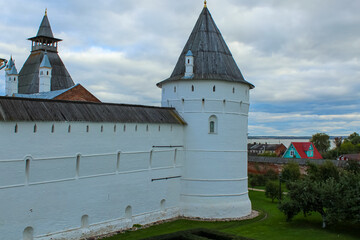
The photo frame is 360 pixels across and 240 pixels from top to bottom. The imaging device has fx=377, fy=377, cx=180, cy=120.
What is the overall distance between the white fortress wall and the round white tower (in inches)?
36.9

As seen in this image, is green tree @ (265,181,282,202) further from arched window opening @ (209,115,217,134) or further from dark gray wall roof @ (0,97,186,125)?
dark gray wall roof @ (0,97,186,125)

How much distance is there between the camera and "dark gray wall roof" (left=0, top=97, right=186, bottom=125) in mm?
14773

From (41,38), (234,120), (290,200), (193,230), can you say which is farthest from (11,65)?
(290,200)

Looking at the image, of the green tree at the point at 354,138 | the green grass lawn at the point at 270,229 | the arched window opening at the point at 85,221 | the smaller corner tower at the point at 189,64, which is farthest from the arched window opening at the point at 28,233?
the green tree at the point at 354,138

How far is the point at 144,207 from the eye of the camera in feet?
66.0

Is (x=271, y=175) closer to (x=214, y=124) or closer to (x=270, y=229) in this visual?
(x=214, y=124)

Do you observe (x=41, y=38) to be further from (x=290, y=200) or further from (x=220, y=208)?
(x=290, y=200)

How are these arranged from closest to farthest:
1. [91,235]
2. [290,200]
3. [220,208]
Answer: [91,235]
[290,200]
[220,208]

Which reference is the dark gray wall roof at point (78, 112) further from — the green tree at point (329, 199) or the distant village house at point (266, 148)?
the distant village house at point (266, 148)

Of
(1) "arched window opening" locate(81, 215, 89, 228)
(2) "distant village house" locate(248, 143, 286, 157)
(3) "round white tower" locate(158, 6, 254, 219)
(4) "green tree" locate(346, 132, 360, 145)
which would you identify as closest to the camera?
(1) "arched window opening" locate(81, 215, 89, 228)

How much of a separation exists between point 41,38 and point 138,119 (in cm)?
2022

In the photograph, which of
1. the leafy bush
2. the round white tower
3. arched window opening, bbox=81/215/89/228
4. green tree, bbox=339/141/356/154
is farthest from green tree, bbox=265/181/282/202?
green tree, bbox=339/141/356/154

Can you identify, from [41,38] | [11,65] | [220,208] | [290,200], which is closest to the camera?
[290,200]

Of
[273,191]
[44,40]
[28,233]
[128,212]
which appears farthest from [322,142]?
[28,233]
